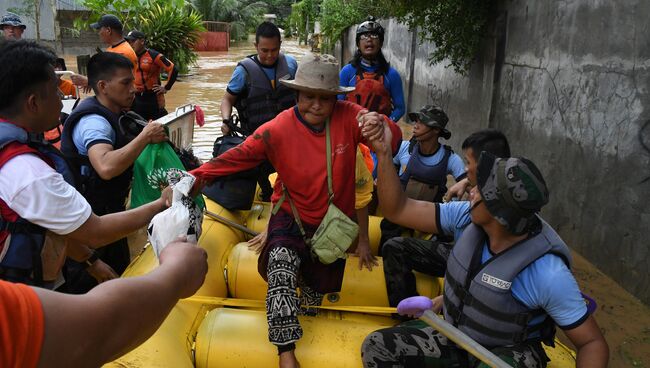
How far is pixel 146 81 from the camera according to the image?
5.97 m

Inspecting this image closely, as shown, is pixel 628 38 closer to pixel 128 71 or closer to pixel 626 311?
pixel 626 311

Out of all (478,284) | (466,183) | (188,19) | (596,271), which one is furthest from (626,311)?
(188,19)

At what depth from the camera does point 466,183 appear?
123 inches

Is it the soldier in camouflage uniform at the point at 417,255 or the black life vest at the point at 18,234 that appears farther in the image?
the soldier in camouflage uniform at the point at 417,255

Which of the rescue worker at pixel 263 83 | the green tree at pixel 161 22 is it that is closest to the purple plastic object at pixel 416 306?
the rescue worker at pixel 263 83

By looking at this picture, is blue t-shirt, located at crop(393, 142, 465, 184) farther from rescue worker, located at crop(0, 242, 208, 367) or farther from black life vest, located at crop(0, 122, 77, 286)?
rescue worker, located at crop(0, 242, 208, 367)

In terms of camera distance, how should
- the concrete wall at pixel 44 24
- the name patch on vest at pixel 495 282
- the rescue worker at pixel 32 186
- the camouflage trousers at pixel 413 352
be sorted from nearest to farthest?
the rescue worker at pixel 32 186 < the name patch on vest at pixel 495 282 < the camouflage trousers at pixel 413 352 < the concrete wall at pixel 44 24

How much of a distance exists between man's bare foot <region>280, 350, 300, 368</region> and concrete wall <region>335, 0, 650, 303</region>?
312 centimetres

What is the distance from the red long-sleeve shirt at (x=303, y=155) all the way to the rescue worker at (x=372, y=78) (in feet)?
6.31

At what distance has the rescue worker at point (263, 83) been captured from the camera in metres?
4.22

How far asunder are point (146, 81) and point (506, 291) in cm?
523

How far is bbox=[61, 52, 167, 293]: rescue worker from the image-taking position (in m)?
2.67

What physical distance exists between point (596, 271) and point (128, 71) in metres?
4.26

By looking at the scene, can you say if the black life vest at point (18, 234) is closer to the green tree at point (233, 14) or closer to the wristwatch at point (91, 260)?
the wristwatch at point (91, 260)
